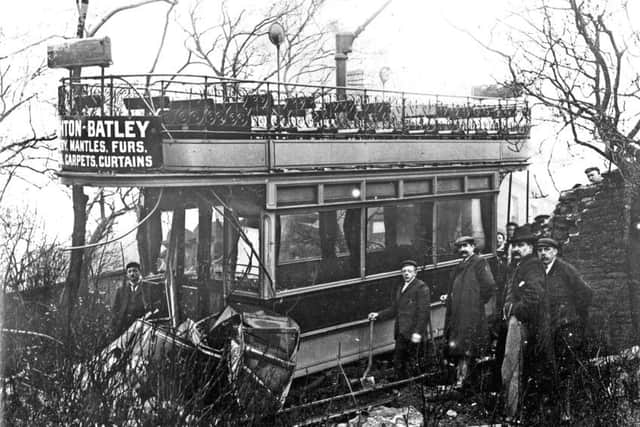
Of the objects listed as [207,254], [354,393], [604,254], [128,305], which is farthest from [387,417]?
[604,254]

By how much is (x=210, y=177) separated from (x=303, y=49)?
1144 cm

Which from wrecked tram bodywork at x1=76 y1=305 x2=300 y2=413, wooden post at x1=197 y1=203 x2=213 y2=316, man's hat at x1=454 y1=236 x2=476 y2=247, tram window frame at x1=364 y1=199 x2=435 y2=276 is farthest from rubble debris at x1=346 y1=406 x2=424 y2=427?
man's hat at x1=454 y1=236 x2=476 y2=247

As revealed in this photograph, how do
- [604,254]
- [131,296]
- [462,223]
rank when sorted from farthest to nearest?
[462,223] → [604,254] → [131,296]

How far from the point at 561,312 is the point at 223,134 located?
11.9 feet

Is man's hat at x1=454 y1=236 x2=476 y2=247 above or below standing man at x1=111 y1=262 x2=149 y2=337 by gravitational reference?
above

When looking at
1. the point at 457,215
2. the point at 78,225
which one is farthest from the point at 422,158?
the point at 78,225

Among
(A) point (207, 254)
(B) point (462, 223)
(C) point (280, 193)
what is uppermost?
(C) point (280, 193)

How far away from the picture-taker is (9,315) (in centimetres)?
823

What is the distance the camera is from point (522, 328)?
7477 millimetres

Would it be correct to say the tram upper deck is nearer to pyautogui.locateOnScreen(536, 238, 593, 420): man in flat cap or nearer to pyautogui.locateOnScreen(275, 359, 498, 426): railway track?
pyautogui.locateOnScreen(536, 238, 593, 420): man in flat cap

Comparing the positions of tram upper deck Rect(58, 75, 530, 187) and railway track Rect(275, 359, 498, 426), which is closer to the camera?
tram upper deck Rect(58, 75, 530, 187)

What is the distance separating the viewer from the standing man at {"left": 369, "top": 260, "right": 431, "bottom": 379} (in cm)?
822

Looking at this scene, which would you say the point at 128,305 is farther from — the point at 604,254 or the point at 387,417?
the point at 604,254

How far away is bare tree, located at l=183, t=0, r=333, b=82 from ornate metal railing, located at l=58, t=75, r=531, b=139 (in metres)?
7.71
